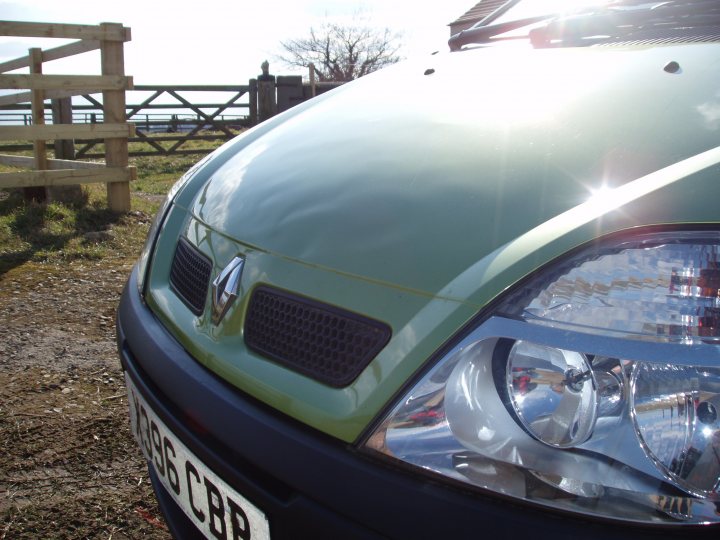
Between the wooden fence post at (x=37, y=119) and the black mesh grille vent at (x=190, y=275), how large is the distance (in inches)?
176

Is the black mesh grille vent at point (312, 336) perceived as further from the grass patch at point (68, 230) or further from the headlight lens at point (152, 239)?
the grass patch at point (68, 230)

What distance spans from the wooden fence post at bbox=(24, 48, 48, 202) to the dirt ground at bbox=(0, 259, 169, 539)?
83.9 inches

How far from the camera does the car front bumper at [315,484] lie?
2.71 ft

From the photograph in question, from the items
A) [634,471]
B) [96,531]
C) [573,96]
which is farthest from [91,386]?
[634,471]

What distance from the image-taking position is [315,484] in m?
0.96

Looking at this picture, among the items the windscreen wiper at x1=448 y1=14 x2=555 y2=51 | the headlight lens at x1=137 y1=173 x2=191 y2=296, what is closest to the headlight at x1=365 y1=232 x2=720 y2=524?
the headlight lens at x1=137 y1=173 x2=191 y2=296

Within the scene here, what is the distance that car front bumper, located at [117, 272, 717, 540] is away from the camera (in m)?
0.83

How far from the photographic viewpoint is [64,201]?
Answer: 5469mm

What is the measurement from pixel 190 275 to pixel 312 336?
544mm

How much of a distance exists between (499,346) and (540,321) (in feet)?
0.22

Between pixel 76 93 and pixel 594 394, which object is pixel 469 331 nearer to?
pixel 594 394

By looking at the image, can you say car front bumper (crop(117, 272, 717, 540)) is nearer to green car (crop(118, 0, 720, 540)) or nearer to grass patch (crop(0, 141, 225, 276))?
green car (crop(118, 0, 720, 540))

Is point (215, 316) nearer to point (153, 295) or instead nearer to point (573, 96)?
point (153, 295)

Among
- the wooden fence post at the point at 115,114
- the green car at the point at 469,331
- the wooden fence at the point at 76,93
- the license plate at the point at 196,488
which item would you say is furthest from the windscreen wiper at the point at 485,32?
the wooden fence post at the point at 115,114
